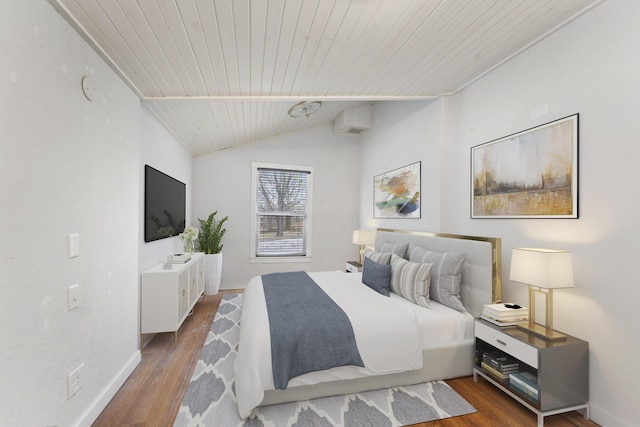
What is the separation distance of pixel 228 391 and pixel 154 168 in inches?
87.7

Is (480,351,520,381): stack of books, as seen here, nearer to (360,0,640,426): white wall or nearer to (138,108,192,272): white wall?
(360,0,640,426): white wall

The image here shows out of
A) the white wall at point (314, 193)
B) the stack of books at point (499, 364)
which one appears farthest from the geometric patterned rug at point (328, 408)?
the white wall at point (314, 193)

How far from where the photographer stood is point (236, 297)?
14.0 feet

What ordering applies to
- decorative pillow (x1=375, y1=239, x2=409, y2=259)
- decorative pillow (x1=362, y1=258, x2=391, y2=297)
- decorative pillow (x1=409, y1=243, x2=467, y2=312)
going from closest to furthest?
decorative pillow (x1=409, y1=243, x2=467, y2=312)
decorative pillow (x1=362, y1=258, x2=391, y2=297)
decorative pillow (x1=375, y1=239, x2=409, y2=259)

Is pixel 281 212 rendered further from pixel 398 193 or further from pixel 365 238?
pixel 398 193

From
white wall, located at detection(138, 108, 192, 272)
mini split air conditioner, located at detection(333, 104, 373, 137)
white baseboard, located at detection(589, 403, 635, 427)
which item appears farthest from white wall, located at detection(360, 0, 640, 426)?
white wall, located at detection(138, 108, 192, 272)

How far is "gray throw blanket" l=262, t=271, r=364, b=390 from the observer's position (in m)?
1.81

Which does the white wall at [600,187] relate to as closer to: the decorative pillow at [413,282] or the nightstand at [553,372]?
the nightstand at [553,372]

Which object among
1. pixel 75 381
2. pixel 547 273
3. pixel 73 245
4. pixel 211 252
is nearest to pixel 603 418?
pixel 547 273

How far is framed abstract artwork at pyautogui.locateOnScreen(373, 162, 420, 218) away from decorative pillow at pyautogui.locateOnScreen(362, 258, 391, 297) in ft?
3.36

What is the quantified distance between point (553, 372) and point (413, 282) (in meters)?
1.06

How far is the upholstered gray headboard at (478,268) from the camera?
2.31 meters

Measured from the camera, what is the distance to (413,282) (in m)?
2.54

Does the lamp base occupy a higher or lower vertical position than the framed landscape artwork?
lower
